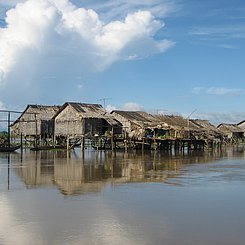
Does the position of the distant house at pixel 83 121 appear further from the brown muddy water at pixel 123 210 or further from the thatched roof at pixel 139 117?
the brown muddy water at pixel 123 210

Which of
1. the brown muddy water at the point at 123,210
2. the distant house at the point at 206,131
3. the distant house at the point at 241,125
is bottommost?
the brown muddy water at the point at 123,210

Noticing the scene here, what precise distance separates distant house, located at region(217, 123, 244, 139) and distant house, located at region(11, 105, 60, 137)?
3544 centimetres

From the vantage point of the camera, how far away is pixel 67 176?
2053 centimetres

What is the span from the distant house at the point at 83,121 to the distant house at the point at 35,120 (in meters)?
2.33

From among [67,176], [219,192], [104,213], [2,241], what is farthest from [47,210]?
[67,176]

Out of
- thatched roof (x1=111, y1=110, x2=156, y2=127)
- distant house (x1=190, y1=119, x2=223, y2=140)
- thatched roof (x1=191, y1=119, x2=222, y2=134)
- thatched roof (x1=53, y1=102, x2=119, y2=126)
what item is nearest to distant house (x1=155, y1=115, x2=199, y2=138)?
distant house (x1=190, y1=119, x2=223, y2=140)

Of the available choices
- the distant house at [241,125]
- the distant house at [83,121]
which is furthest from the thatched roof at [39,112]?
the distant house at [241,125]

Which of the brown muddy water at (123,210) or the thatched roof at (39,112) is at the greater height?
the thatched roof at (39,112)

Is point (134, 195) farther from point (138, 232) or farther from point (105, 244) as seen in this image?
point (105, 244)

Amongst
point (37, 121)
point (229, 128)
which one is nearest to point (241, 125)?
point (229, 128)

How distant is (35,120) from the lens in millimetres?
50344

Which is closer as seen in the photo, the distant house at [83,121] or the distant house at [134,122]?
the distant house at [83,121]

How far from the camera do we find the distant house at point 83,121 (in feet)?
156

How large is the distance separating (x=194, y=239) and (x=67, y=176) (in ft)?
40.2
